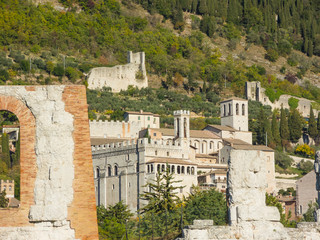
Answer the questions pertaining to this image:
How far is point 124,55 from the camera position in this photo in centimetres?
12750

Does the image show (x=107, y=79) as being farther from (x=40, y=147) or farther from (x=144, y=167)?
(x=40, y=147)

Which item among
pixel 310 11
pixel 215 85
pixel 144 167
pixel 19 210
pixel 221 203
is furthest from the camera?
pixel 310 11

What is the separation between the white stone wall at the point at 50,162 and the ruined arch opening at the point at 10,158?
3912 cm

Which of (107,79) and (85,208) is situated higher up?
(107,79)

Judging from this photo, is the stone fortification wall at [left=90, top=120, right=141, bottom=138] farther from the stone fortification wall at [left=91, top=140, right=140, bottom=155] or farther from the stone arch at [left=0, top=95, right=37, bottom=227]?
the stone arch at [left=0, top=95, right=37, bottom=227]

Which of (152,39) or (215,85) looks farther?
(152,39)

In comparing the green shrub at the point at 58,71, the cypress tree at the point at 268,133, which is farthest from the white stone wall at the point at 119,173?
the green shrub at the point at 58,71

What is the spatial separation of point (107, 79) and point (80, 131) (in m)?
95.3

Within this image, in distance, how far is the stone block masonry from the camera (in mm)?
13734

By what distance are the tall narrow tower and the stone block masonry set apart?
7908cm

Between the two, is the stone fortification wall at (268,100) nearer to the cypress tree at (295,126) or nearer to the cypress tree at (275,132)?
the cypress tree at (295,126)

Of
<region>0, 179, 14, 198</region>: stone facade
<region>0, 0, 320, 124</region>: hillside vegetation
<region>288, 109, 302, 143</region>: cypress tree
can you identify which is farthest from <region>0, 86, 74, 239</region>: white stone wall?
<region>288, 109, 302, 143</region>: cypress tree

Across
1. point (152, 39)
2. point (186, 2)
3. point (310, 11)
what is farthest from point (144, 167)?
point (310, 11)

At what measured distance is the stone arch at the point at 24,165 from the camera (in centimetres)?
1379
